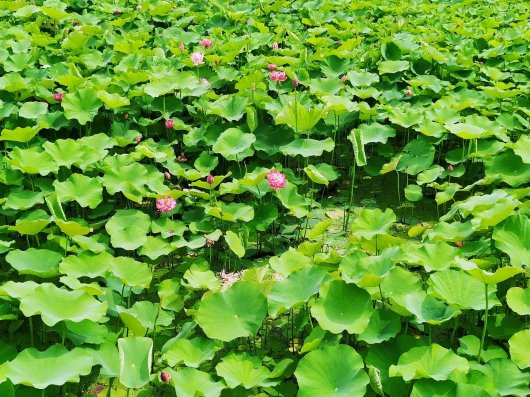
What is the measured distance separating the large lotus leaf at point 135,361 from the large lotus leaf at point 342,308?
488 millimetres

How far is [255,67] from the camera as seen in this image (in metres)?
3.78

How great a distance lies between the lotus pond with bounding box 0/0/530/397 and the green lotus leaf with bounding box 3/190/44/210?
12 millimetres

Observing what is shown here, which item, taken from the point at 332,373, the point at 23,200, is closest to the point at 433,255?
the point at 332,373

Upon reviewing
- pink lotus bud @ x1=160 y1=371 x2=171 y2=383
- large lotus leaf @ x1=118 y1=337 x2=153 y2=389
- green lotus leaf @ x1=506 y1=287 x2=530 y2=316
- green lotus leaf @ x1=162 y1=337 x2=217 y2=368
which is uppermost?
green lotus leaf @ x1=506 y1=287 x2=530 y2=316

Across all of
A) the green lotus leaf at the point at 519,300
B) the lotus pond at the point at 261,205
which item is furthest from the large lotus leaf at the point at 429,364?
the green lotus leaf at the point at 519,300

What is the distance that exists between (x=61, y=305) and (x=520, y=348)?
4.24ft

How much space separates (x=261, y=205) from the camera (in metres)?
2.80

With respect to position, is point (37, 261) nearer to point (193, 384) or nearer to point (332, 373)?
point (193, 384)

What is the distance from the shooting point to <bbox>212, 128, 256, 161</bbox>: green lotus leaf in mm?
2984

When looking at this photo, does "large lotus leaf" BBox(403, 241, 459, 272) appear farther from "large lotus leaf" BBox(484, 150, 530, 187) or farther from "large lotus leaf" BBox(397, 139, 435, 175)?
"large lotus leaf" BBox(397, 139, 435, 175)

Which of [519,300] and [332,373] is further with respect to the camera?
[519,300]

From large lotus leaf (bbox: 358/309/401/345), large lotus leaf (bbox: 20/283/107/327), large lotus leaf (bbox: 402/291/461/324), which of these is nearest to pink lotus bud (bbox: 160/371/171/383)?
large lotus leaf (bbox: 20/283/107/327)

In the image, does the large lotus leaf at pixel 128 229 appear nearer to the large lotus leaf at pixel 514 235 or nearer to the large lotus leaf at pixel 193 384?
the large lotus leaf at pixel 193 384

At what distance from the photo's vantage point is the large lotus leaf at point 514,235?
6.89 ft
